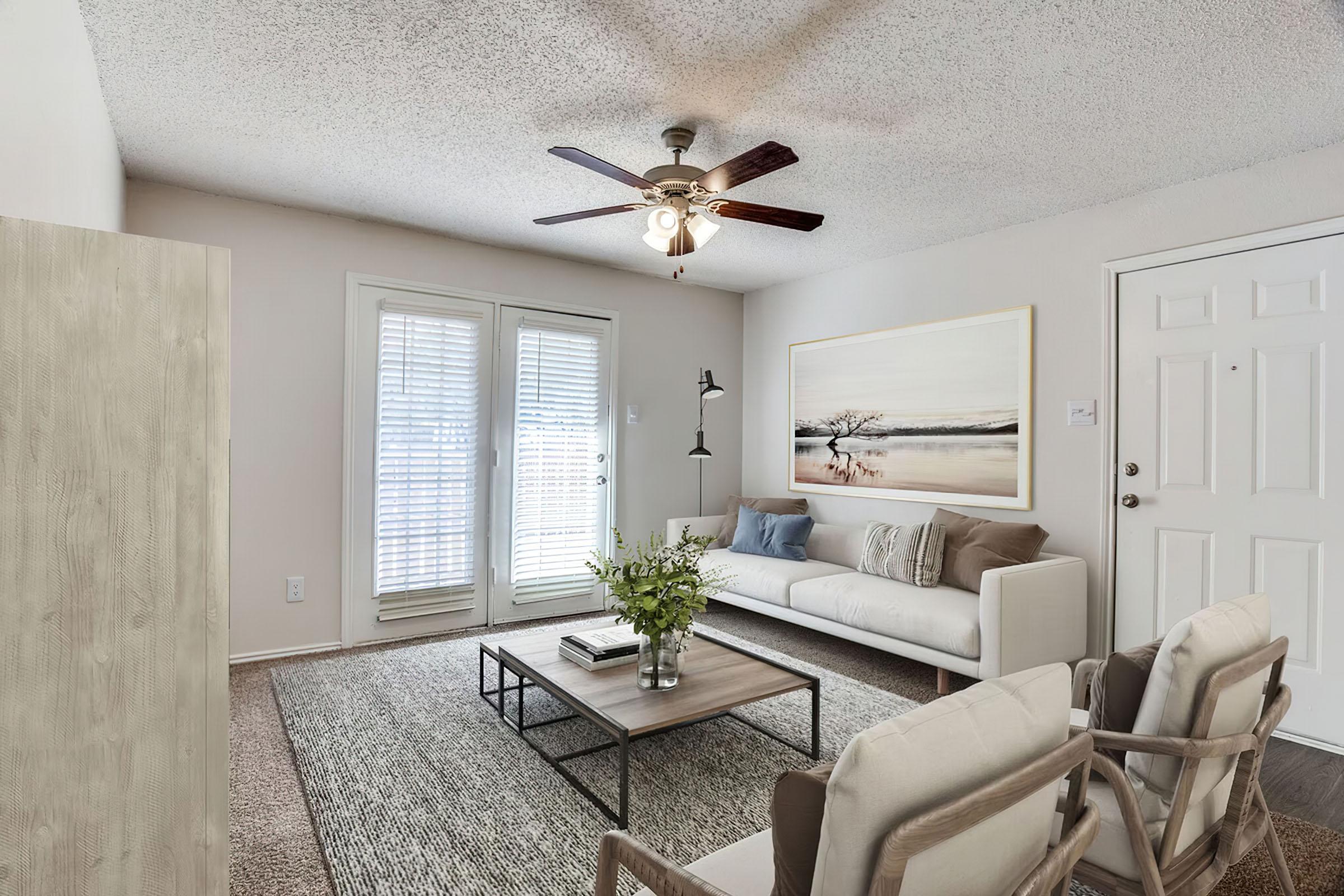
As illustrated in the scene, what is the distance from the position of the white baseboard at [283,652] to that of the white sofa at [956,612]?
2559mm

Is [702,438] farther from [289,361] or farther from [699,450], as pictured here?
[289,361]

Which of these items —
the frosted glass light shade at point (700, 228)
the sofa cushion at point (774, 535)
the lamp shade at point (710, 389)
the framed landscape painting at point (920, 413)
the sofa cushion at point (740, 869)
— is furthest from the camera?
the lamp shade at point (710, 389)

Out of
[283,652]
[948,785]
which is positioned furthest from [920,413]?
[283,652]

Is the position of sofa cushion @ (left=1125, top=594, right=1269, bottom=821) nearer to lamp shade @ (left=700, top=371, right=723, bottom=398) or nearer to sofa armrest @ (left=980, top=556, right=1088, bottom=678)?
sofa armrest @ (left=980, top=556, right=1088, bottom=678)

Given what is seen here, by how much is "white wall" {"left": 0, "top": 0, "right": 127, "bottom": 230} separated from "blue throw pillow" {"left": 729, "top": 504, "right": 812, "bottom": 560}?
12.5ft

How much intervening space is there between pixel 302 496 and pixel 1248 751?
414 cm

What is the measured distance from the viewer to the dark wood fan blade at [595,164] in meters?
2.40

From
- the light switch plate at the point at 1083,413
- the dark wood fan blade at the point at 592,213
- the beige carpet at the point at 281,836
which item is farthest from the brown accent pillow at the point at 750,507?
the dark wood fan blade at the point at 592,213

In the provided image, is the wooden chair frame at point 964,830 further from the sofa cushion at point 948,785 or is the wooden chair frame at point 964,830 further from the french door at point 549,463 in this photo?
the french door at point 549,463

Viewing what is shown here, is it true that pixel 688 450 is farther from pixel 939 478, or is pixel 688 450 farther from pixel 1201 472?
pixel 1201 472

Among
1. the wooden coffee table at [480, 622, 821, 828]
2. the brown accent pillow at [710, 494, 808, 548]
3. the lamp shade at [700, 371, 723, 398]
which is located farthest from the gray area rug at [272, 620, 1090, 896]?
the lamp shade at [700, 371, 723, 398]

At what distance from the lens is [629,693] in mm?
2465

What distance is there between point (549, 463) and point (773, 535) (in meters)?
1.61

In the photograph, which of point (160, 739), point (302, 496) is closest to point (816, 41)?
point (160, 739)
